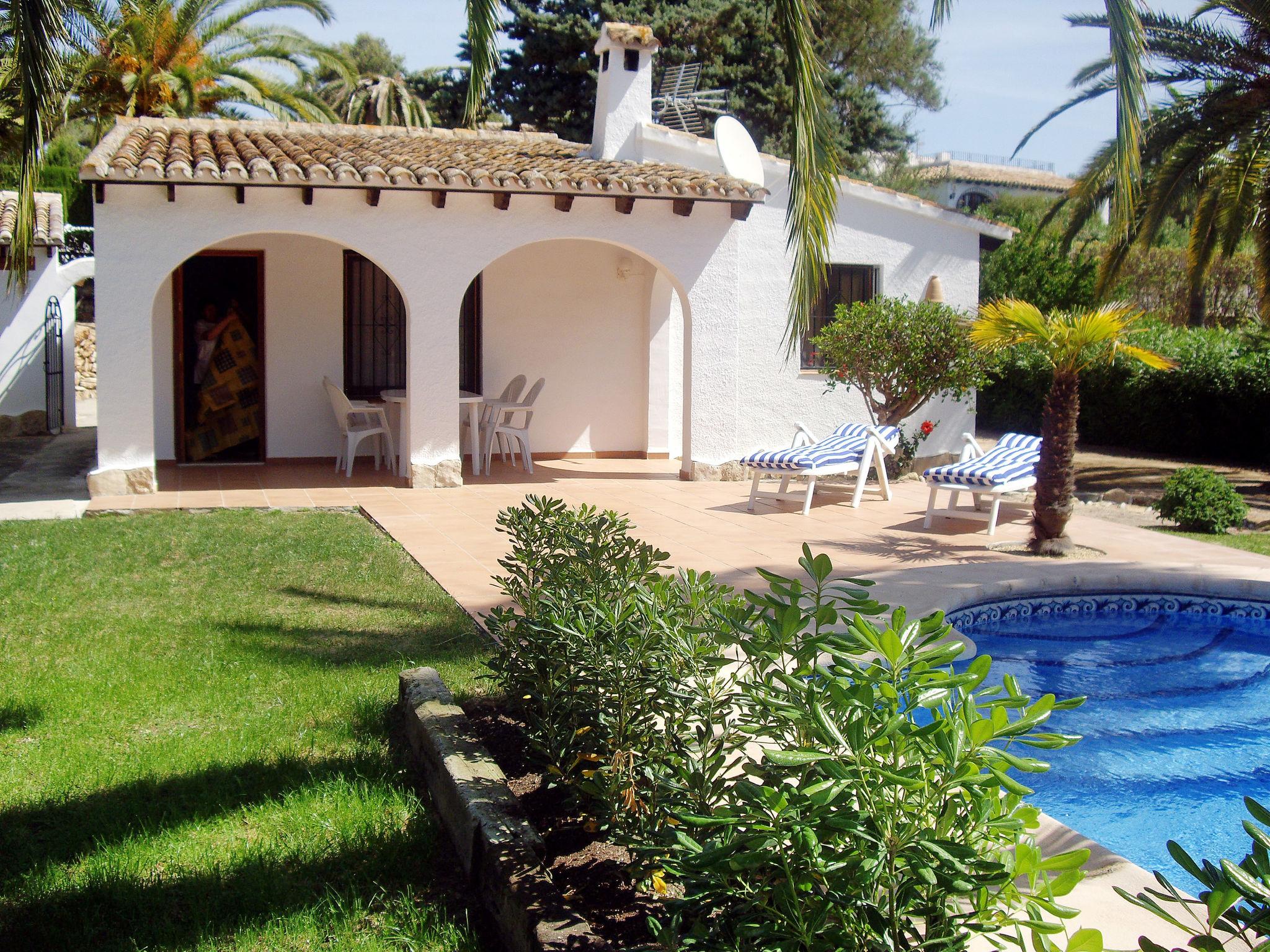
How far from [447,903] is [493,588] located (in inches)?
167

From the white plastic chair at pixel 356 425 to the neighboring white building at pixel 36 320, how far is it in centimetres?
641

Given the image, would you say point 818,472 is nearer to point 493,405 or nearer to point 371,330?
point 493,405

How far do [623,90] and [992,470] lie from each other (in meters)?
7.64

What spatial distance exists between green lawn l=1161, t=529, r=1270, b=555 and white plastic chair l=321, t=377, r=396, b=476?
843cm

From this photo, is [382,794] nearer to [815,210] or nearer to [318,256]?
[815,210]

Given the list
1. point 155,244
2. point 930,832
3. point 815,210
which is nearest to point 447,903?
point 930,832

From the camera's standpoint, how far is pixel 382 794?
400cm

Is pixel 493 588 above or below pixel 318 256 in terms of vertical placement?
below

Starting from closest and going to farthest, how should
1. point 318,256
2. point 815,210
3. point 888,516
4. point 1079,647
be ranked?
point 815,210, point 1079,647, point 888,516, point 318,256

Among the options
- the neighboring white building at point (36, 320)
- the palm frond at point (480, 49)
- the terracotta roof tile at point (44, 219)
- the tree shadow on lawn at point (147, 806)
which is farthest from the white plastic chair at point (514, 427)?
the tree shadow on lawn at point (147, 806)

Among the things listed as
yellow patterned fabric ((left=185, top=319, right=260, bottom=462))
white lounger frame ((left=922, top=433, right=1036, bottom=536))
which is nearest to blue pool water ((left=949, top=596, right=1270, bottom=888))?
white lounger frame ((left=922, top=433, right=1036, bottom=536))

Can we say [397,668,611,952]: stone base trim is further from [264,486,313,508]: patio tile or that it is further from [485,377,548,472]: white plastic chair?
[485,377,548,472]: white plastic chair

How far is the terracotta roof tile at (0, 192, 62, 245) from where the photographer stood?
55.7 ft

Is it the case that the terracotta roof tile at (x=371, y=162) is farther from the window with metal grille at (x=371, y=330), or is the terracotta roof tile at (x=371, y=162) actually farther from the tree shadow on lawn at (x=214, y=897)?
the tree shadow on lawn at (x=214, y=897)
